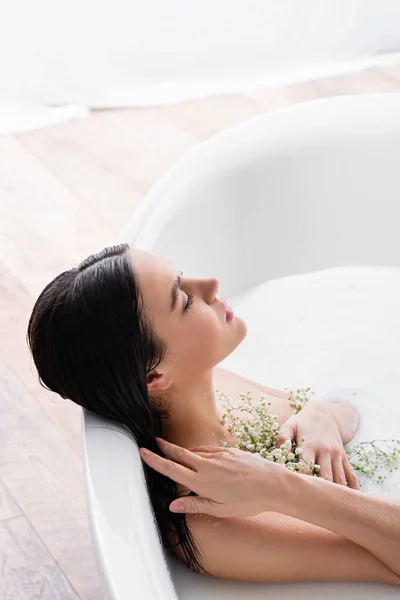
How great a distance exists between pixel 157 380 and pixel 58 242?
1.55 m

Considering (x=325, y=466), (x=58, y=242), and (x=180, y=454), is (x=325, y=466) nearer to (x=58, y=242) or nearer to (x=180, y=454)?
(x=180, y=454)

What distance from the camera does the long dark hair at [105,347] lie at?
1.27m

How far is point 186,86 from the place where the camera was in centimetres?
364

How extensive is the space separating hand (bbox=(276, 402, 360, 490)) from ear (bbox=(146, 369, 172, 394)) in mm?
275

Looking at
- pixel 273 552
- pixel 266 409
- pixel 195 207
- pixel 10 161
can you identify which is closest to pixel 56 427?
pixel 195 207

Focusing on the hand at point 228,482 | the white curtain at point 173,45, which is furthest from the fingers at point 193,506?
the white curtain at point 173,45

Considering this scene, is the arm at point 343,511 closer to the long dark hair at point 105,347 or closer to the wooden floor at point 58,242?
the long dark hair at point 105,347

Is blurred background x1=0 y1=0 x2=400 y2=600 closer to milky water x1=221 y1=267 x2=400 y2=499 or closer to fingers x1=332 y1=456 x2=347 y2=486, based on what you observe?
milky water x1=221 y1=267 x2=400 y2=499

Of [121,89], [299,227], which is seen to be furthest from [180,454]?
[121,89]

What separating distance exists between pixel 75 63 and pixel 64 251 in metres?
1.03

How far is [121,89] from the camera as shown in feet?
11.7

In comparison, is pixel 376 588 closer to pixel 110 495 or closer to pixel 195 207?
pixel 110 495

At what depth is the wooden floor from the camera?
1.94 m

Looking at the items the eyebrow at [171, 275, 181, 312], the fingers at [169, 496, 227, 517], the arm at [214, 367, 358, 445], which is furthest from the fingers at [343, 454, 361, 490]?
the eyebrow at [171, 275, 181, 312]
